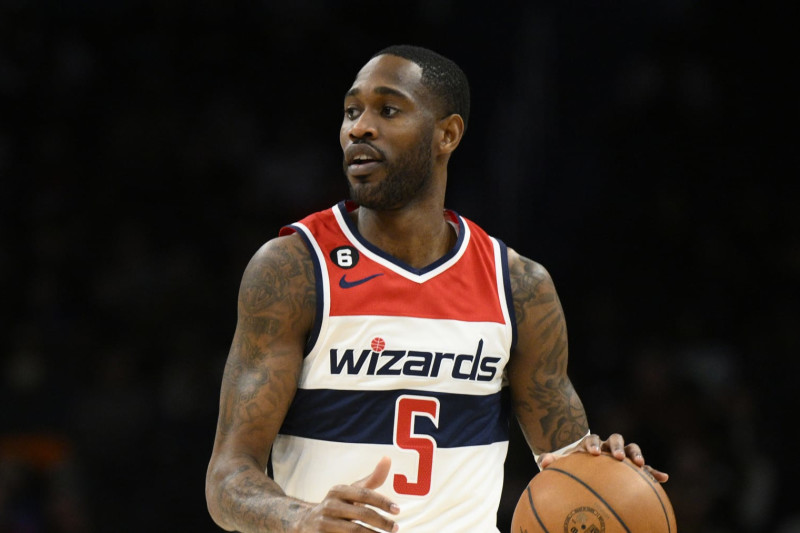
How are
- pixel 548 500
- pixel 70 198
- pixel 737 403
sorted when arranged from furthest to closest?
pixel 70 198
pixel 737 403
pixel 548 500

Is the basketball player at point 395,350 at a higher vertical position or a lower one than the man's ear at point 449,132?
lower

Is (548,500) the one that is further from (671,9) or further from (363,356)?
(671,9)

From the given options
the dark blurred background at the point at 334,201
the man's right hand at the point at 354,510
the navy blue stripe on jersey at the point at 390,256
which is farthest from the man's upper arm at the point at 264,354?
the dark blurred background at the point at 334,201

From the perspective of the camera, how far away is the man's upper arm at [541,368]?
12.2ft

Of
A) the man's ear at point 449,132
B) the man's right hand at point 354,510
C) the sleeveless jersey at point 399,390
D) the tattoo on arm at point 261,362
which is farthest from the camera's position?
the man's ear at point 449,132

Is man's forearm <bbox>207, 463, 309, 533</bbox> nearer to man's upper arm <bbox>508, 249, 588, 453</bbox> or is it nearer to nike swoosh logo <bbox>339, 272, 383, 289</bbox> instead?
nike swoosh logo <bbox>339, 272, 383, 289</bbox>

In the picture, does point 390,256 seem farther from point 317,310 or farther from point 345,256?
point 317,310

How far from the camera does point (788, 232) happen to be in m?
8.40

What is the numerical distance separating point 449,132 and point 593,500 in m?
1.34

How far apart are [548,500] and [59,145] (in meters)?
6.20

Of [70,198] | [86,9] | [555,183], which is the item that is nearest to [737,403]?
[555,183]

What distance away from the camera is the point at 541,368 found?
3723 mm

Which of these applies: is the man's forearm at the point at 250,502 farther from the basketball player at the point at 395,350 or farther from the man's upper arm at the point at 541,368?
the man's upper arm at the point at 541,368

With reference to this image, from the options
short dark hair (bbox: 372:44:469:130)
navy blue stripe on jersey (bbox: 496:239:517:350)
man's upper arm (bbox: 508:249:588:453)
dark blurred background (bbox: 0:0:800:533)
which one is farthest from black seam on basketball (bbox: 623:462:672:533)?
dark blurred background (bbox: 0:0:800:533)
